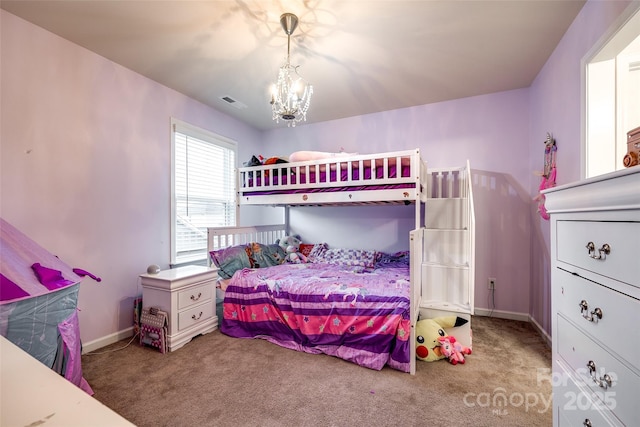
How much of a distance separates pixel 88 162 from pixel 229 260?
1.41 metres

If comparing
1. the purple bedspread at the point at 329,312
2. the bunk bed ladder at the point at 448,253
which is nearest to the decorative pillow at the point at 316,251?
the purple bedspread at the point at 329,312

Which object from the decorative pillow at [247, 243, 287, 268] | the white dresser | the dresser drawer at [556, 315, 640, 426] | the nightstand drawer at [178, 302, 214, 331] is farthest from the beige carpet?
the decorative pillow at [247, 243, 287, 268]

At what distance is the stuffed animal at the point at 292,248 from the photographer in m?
3.25

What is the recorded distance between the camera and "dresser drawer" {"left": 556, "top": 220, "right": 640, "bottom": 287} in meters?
0.65

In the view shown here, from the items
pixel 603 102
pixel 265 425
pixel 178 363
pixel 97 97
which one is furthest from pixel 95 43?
pixel 603 102

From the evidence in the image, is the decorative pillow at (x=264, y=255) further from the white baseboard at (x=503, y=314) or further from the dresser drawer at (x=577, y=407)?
the dresser drawer at (x=577, y=407)

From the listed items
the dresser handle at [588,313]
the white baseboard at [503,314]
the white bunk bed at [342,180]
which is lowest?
the white baseboard at [503,314]

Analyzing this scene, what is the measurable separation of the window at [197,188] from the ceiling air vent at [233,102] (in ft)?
1.41

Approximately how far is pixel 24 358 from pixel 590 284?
137 cm

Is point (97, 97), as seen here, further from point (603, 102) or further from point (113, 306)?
point (603, 102)

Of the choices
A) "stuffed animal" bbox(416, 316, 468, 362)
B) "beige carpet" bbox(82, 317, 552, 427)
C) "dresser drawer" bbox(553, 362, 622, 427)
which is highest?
"dresser drawer" bbox(553, 362, 622, 427)

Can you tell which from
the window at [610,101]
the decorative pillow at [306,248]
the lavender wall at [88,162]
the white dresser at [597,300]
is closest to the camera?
the white dresser at [597,300]

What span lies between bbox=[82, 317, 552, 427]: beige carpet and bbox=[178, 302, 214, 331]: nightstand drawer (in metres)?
0.17

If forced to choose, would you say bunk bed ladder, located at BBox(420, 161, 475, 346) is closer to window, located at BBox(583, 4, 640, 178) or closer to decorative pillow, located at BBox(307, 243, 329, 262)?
window, located at BBox(583, 4, 640, 178)
